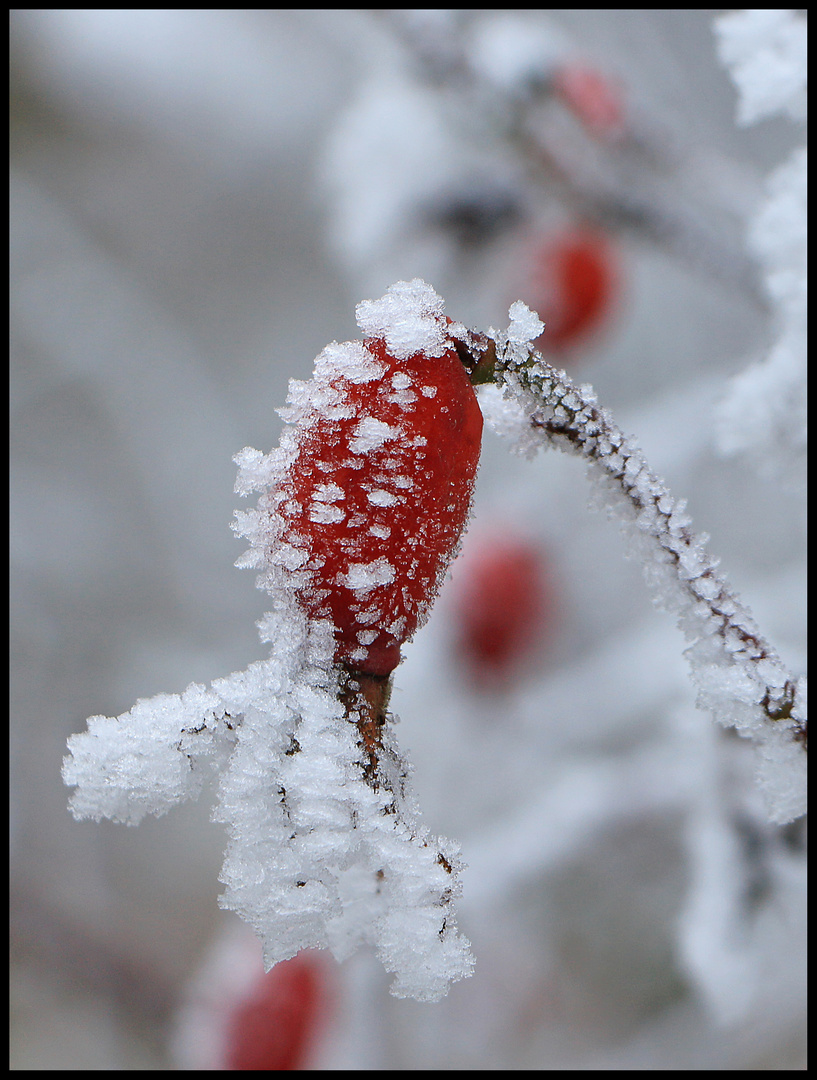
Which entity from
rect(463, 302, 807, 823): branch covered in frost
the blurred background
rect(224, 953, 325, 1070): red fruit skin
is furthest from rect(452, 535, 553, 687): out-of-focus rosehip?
rect(463, 302, 807, 823): branch covered in frost

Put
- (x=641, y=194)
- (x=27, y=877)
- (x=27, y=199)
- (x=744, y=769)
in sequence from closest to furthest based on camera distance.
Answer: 1. (x=744, y=769)
2. (x=641, y=194)
3. (x=27, y=877)
4. (x=27, y=199)

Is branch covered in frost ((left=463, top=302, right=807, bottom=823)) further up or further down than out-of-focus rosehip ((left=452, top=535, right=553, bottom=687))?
further down

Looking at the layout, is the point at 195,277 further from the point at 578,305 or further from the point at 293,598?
the point at 293,598

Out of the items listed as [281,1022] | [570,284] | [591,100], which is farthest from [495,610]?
[591,100]

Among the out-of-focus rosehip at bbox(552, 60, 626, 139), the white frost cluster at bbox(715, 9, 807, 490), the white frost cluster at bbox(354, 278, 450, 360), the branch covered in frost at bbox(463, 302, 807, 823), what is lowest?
the branch covered in frost at bbox(463, 302, 807, 823)

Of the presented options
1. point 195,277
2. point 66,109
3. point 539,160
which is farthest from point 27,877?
point 66,109

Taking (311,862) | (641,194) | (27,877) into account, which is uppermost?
(641,194)

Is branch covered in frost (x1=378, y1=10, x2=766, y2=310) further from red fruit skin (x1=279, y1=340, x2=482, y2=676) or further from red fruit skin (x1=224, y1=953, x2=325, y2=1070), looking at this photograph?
red fruit skin (x1=224, y1=953, x2=325, y2=1070)
